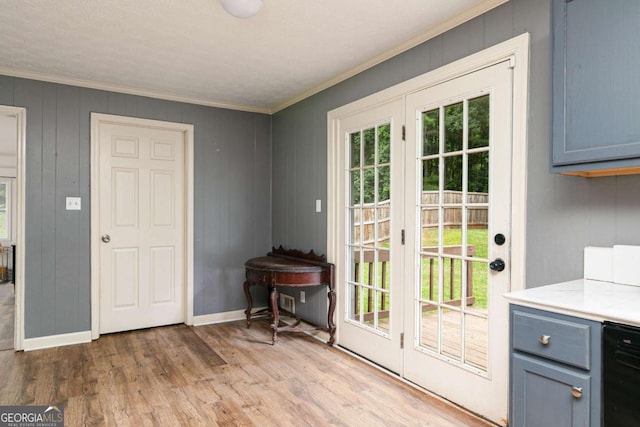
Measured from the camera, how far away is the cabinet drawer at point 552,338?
4.53ft

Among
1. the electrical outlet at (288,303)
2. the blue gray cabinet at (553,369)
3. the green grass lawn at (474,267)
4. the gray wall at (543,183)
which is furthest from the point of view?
the electrical outlet at (288,303)

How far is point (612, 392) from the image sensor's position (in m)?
1.31

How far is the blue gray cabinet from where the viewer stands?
136 cm

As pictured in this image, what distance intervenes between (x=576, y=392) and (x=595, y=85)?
45.5 inches

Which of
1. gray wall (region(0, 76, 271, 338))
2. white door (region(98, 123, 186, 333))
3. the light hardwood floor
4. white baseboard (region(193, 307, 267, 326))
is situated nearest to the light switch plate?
gray wall (region(0, 76, 271, 338))

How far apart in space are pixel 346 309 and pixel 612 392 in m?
2.26

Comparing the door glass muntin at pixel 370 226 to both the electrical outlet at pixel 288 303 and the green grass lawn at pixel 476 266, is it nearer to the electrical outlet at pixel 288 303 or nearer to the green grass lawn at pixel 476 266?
the green grass lawn at pixel 476 266

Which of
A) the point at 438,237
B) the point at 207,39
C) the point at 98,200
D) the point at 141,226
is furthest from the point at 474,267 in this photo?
the point at 98,200

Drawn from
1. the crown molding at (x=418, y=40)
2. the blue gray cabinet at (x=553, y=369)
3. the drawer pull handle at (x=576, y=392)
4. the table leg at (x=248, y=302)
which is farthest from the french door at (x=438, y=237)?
the table leg at (x=248, y=302)

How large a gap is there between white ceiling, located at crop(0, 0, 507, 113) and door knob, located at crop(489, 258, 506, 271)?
1.41 m

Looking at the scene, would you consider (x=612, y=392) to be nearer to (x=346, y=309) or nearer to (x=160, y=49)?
(x=346, y=309)

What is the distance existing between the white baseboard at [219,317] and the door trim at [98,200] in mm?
82

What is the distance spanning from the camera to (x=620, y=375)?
1286 millimetres

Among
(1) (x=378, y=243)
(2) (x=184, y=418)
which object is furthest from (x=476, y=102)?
(2) (x=184, y=418)
